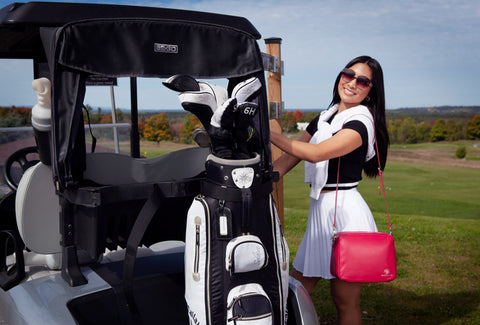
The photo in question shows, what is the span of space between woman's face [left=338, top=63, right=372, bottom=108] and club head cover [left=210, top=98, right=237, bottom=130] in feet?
3.84

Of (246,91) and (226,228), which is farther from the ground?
(246,91)

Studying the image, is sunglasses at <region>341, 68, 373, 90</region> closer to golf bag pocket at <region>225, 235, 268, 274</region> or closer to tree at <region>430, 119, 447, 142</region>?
golf bag pocket at <region>225, 235, 268, 274</region>

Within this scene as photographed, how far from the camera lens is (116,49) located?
2.10 meters

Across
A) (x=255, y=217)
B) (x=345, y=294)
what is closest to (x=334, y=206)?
(x=345, y=294)

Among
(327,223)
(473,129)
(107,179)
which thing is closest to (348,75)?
(327,223)

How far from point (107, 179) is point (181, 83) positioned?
2.68 ft

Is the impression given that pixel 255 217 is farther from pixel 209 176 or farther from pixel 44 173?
pixel 44 173

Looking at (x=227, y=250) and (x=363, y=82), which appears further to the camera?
(x=363, y=82)

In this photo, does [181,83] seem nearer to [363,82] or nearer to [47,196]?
[47,196]

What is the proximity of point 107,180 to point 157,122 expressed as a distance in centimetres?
367

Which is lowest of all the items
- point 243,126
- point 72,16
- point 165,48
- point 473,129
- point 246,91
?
point 473,129

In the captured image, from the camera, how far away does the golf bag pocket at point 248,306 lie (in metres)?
1.86

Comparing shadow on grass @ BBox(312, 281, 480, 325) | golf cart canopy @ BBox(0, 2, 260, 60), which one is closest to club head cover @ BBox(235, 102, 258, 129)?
golf cart canopy @ BBox(0, 2, 260, 60)

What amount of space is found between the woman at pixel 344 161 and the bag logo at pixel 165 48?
2.36 ft
